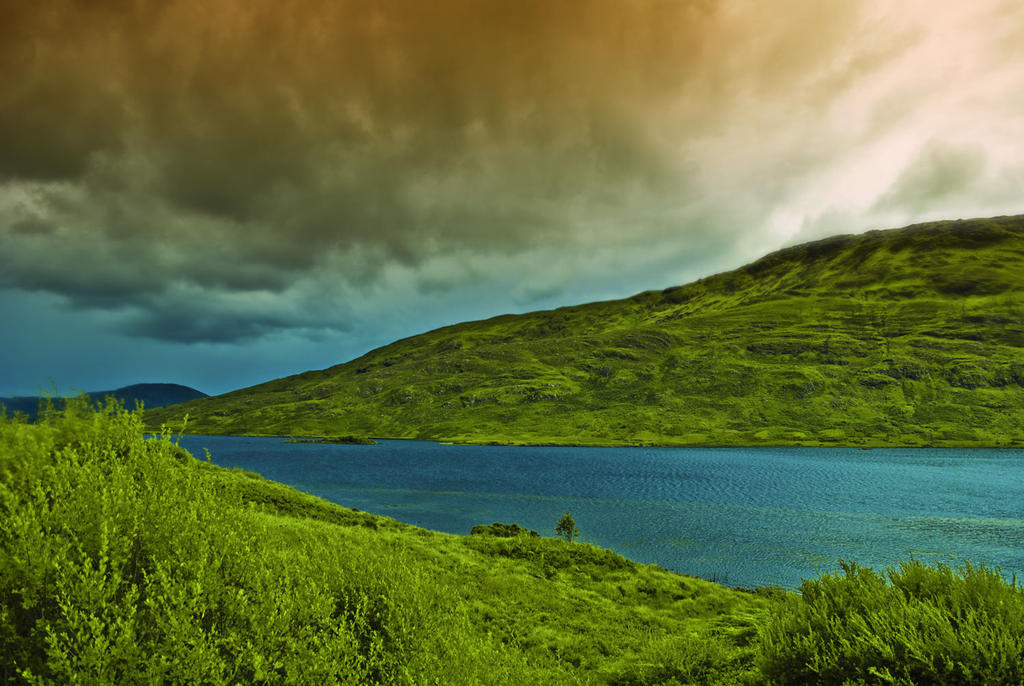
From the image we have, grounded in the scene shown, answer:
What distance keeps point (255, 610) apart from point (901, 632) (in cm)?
1587

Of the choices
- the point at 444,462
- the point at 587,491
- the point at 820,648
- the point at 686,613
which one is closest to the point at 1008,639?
the point at 820,648

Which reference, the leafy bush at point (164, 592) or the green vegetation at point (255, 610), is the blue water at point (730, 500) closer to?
the green vegetation at point (255, 610)

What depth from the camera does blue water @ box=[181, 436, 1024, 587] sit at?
66438 mm

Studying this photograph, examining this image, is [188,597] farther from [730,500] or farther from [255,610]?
[730,500]

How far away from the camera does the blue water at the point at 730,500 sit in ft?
218

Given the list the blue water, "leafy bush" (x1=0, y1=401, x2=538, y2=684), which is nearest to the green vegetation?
"leafy bush" (x1=0, y1=401, x2=538, y2=684)

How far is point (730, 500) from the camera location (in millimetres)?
100750

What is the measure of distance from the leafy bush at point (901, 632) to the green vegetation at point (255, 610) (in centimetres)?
6

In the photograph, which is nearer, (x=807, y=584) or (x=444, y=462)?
(x=807, y=584)

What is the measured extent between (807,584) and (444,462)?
153 meters

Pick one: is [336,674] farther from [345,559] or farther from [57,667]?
[345,559]

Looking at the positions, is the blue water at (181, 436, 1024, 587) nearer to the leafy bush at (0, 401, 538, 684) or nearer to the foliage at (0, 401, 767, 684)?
the foliage at (0, 401, 767, 684)

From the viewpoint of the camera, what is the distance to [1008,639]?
38.0 ft

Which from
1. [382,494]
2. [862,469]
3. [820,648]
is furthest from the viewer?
[862,469]
